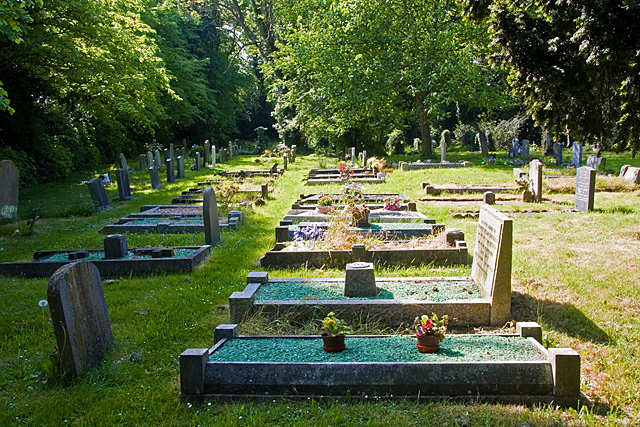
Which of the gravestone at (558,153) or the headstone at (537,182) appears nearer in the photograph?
the headstone at (537,182)

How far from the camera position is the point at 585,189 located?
1227 cm

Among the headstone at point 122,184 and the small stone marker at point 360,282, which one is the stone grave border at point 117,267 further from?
the headstone at point 122,184

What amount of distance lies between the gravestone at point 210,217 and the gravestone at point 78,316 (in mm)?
4561

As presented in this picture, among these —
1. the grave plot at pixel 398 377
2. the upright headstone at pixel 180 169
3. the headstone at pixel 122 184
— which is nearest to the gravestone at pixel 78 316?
the grave plot at pixel 398 377

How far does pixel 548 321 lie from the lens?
5789mm

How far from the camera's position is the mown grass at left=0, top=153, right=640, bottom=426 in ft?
12.9

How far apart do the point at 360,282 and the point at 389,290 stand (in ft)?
1.49

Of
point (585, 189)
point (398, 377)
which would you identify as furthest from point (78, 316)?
point (585, 189)

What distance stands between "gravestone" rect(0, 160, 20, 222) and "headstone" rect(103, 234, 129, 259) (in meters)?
5.00

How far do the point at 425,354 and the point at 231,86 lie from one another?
4190 centimetres

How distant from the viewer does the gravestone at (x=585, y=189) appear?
1210 centimetres

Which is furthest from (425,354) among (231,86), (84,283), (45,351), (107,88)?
(231,86)

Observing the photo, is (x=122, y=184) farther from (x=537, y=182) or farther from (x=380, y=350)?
(x=380, y=350)

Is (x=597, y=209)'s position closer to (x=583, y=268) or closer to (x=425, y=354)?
(x=583, y=268)
